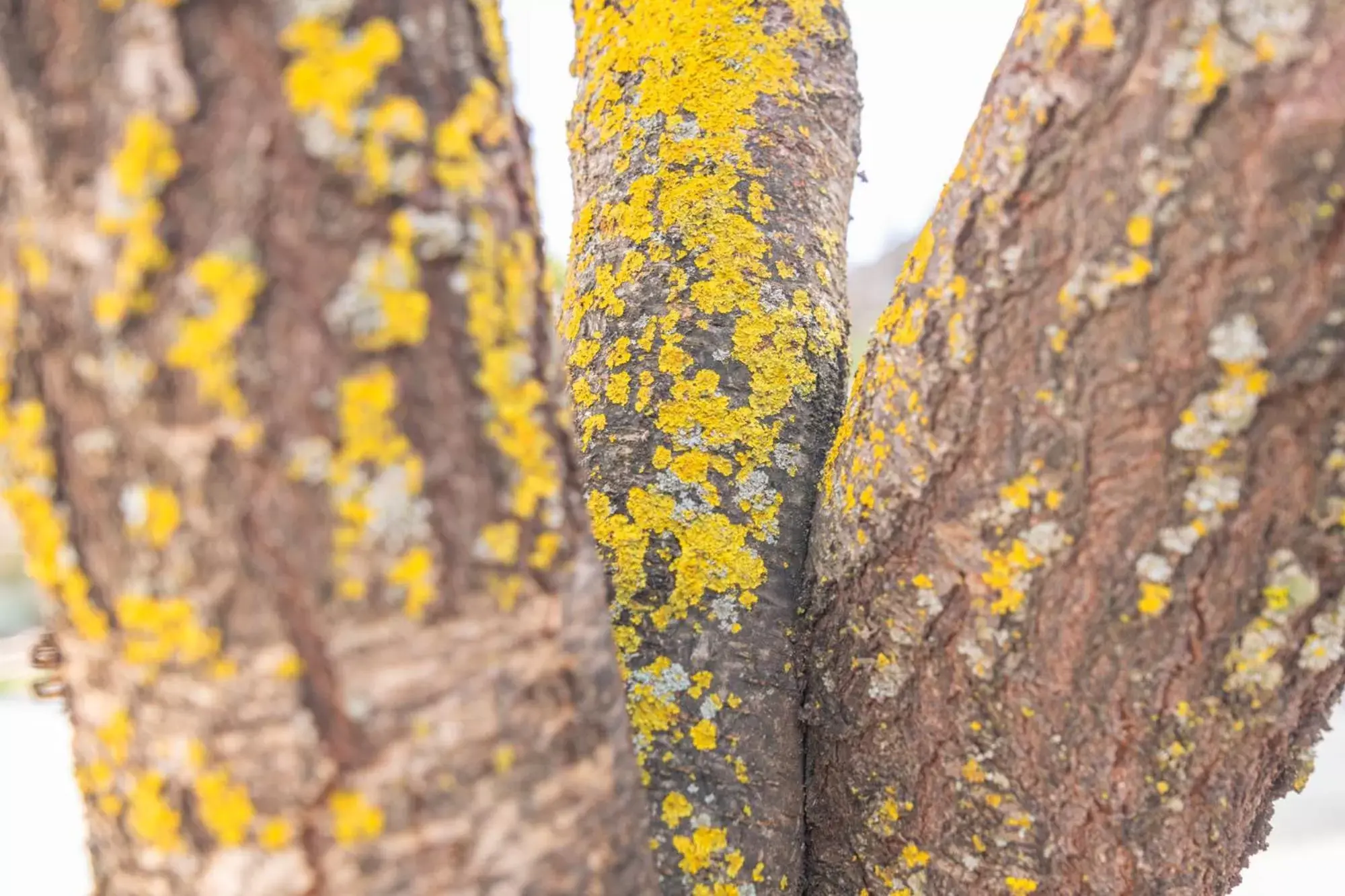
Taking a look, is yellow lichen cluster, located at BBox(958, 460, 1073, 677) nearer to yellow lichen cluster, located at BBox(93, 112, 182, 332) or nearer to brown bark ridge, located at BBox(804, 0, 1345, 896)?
brown bark ridge, located at BBox(804, 0, 1345, 896)

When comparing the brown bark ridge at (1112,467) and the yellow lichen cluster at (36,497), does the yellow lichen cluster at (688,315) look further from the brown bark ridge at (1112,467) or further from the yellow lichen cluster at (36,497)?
the yellow lichen cluster at (36,497)

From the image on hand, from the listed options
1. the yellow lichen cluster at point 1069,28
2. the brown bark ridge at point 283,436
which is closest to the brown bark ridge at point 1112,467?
the yellow lichen cluster at point 1069,28

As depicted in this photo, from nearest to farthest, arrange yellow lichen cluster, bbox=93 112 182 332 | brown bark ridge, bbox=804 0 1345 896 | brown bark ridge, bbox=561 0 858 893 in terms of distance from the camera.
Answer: yellow lichen cluster, bbox=93 112 182 332 → brown bark ridge, bbox=804 0 1345 896 → brown bark ridge, bbox=561 0 858 893

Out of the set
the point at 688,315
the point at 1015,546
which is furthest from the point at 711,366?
the point at 1015,546

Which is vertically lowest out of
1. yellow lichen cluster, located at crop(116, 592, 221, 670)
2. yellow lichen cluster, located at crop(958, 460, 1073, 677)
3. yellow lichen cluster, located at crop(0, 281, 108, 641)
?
yellow lichen cluster, located at crop(958, 460, 1073, 677)

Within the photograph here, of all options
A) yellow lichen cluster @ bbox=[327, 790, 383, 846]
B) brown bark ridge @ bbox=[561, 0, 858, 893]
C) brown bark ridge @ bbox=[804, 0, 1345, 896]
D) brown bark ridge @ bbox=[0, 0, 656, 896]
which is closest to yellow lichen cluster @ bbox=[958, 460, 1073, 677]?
brown bark ridge @ bbox=[804, 0, 1345, 896]

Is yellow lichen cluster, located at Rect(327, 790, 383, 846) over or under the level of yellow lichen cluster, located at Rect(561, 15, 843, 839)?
under

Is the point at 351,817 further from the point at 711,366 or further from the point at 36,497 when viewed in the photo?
the point at 711,366
